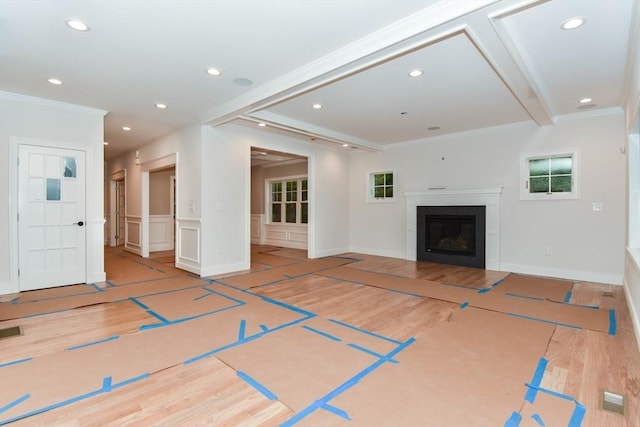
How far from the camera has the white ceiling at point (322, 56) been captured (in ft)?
8.06

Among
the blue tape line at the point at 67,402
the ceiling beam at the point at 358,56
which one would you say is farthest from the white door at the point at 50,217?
the blue tape line at the point at 67,402

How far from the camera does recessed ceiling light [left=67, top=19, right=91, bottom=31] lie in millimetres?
2605

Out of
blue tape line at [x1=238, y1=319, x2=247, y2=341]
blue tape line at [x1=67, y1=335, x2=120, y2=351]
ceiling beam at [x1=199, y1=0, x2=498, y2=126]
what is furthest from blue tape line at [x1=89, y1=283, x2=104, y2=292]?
ceiling beam at [x1=199, y1=0, x2=498, y2=126]

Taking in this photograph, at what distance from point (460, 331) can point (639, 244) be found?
2.72 meters

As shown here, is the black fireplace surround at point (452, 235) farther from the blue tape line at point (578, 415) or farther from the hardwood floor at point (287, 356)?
the blue tape line at point (578, 415)

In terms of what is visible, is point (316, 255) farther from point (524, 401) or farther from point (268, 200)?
point (524, 401)

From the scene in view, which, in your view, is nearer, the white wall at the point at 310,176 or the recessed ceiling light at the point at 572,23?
the recessed ceiling light at the point at 572,23

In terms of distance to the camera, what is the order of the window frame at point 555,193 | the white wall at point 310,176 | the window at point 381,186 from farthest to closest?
the window at point 381,186, the white wall at point 310,176, the window frame at point 555,193

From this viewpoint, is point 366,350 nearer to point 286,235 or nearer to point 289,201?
point 286,235

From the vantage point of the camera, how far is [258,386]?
2.14 meters

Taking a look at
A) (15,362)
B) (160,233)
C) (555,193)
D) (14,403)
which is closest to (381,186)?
(555,193)

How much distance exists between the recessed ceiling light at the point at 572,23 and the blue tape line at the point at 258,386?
3.69 meters

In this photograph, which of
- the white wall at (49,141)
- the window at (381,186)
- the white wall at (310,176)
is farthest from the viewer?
the window at (381,186)

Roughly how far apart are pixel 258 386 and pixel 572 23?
3790 millimetres
